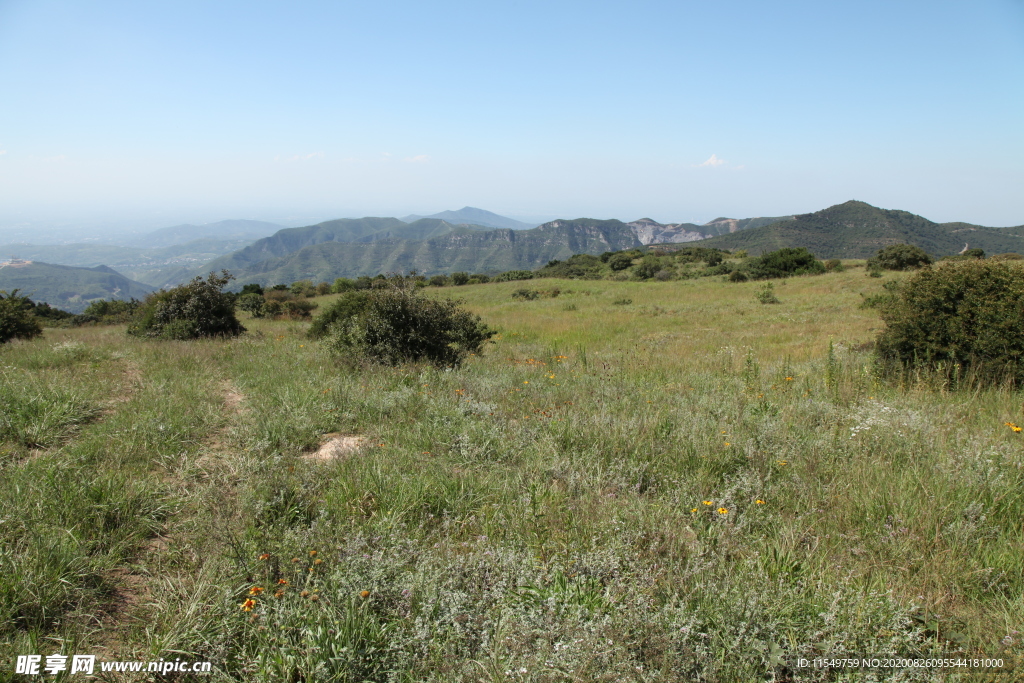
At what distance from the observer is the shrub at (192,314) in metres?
12.9

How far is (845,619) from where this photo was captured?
2070 millimetres

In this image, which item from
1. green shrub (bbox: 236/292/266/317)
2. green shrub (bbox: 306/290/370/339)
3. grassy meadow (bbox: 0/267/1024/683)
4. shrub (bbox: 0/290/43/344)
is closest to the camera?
grassy meadow (bbox: 0/267/1024/683)

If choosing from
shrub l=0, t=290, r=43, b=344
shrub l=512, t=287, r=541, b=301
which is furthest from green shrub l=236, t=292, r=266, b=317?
shrub l=512, t=287, r=541, b=301

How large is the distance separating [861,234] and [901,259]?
259 feet

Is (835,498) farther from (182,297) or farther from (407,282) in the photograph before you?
(182,297)

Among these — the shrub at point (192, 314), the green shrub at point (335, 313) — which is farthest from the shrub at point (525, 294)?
the shrub at point (192, 314)

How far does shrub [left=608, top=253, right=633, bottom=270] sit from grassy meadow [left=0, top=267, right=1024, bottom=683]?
4793cm

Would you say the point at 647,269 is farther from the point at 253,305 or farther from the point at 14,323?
the point at 14,323

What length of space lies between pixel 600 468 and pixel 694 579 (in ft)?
4.17

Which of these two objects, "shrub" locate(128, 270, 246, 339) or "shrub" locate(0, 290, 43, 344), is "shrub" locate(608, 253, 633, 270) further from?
"shrub" locate(0, 290, 43, 344)

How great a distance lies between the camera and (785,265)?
1565 inches

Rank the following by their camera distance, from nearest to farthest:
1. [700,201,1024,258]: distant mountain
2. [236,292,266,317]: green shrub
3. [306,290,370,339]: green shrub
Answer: [306,290,370,339]: green shrub < [236,292,266,317]: green shrub < [700,201,1024,258]: distant mountain

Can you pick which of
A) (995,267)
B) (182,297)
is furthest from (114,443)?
(182,297)

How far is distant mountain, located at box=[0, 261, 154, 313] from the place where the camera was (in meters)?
154
